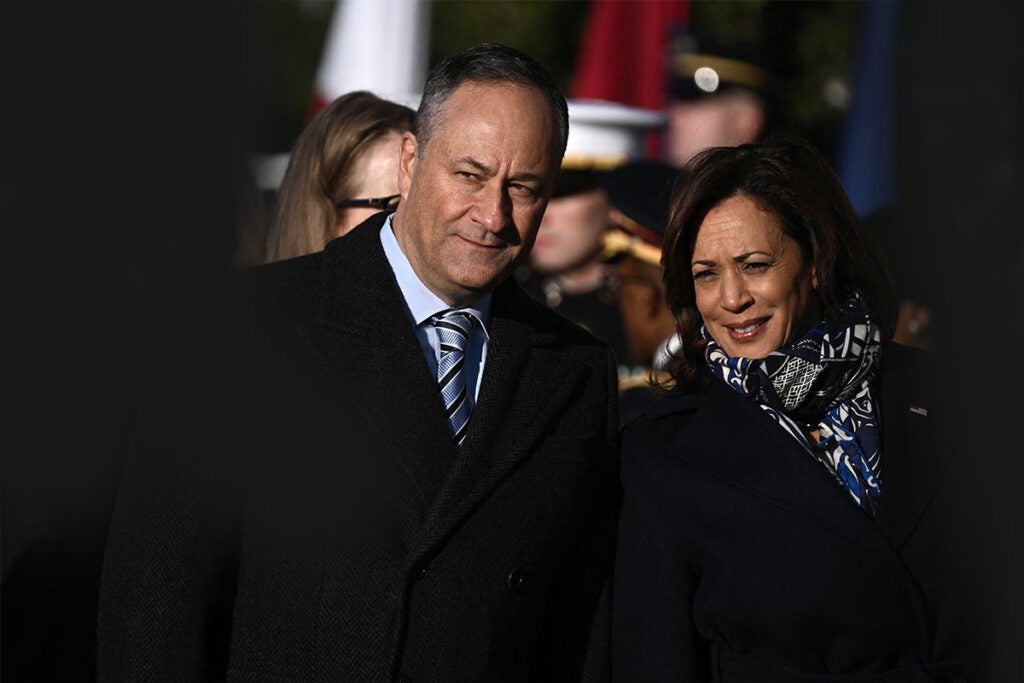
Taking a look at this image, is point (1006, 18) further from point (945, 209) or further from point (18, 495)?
point (18, 495)

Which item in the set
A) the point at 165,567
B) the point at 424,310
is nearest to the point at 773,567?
the point at 424,310

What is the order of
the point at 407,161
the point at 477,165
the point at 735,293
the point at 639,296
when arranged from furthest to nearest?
1. the point at 639,296
2. the point at 735,293
3. the point at 407,161
4. the point at 477,165

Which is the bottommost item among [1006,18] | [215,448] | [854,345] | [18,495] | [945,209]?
[18,495]

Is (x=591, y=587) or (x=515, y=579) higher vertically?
(x=515, y=579)

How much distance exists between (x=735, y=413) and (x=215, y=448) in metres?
1.30

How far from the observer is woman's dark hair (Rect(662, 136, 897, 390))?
353 centimetres

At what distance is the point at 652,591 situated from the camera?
10.5 ft

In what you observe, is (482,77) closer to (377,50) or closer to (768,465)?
(768,465)

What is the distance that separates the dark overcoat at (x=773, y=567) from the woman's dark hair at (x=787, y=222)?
0.37 meters

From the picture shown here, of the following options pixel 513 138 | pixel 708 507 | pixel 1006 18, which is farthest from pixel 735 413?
pixel 1006 18

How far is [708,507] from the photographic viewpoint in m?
3.25

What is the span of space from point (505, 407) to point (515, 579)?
0.36 metres

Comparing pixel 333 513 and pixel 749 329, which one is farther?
pixel 749 329

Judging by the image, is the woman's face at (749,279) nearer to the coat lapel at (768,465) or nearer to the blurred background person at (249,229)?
the coat lapel at (768,465)
